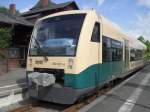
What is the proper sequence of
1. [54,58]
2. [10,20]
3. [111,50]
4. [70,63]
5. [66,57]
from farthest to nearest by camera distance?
[10,20], [111,50], [54,58], [66,57], [70,63]

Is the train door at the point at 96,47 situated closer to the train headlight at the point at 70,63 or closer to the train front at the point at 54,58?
the train front at the point at 54,58

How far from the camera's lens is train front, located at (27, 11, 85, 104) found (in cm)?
866

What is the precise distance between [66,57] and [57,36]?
994 millimetres

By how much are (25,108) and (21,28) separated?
1902 cm

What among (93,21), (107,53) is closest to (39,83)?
(93,21)

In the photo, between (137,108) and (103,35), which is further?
(103,35)

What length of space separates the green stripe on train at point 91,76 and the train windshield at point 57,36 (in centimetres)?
74

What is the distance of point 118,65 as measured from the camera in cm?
1379

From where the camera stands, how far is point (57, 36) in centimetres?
941

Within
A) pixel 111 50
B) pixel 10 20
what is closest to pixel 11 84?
pixel 111 50

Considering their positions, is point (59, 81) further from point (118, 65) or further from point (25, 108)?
point (118, 65)

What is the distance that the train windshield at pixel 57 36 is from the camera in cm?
896

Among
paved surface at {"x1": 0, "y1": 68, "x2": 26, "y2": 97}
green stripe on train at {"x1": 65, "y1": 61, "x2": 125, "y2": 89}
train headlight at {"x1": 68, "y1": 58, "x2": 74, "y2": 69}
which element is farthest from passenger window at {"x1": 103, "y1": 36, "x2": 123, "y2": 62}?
paved surface at {"x1": 0, "y1": 68, "x2": 26, "y2": 97}

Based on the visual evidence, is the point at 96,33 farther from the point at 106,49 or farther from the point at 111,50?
the point at 111,50
